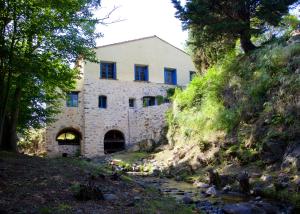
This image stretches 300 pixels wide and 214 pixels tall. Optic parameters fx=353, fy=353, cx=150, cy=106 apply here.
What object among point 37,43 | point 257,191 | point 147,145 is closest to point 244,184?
point 257,191

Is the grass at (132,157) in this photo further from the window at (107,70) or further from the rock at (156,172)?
the window at (107,70)

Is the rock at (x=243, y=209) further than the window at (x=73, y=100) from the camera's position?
No

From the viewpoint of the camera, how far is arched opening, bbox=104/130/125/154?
26.1 metres

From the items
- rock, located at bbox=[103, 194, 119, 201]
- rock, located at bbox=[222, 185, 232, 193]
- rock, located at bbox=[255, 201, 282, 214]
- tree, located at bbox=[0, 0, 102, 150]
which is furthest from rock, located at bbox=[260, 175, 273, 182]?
tree, located at bbox=[0, 0, 102, 150]

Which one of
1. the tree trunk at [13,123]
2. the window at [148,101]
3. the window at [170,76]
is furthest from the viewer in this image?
the window at [170,76]

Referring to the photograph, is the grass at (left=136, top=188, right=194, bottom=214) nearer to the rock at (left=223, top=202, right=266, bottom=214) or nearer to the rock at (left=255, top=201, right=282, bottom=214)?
the rock at (left=223, top=202, right=266, bottom=214)

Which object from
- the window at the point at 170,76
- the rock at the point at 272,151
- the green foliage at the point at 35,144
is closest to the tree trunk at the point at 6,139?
the rock at the point at 272,151

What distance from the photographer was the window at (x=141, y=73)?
90.1 ft

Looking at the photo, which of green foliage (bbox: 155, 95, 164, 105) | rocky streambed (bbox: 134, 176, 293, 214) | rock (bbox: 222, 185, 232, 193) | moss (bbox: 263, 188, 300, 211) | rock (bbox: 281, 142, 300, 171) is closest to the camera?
rocky streambed (bbox: 134, 176, 293, 214)

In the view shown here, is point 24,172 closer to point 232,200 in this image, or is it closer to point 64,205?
point 64,205

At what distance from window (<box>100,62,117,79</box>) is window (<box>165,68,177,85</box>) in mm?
4523

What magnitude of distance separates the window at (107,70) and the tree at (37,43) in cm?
→ 1240

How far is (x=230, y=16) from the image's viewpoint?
15672 mm

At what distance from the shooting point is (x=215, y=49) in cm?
1866
